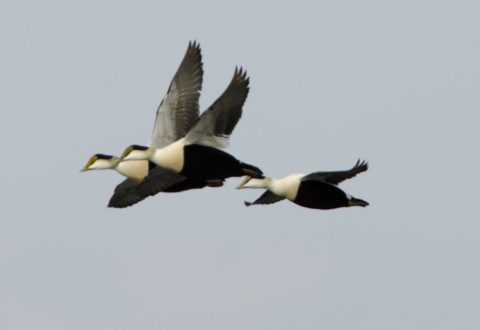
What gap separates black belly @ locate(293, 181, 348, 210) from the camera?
2867 cm

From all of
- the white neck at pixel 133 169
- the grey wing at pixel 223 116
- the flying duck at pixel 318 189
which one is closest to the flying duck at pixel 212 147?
the grey wing at pixel 223 116

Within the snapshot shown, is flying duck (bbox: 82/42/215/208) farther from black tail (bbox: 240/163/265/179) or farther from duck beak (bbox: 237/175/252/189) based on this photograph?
black tail (bbox: 240/163/265/179)

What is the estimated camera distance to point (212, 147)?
27.9 meters

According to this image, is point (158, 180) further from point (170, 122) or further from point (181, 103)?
point (181, 103)

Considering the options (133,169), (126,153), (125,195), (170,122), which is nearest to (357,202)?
(170,122)

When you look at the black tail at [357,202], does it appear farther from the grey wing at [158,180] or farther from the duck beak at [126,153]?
the duck beak at [126,153]

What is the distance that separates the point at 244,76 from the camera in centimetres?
2742

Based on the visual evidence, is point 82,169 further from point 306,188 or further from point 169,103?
point 306,188

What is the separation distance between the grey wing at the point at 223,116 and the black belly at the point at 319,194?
1.86 meters

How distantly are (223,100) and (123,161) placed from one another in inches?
161

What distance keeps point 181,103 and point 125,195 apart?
6.95ft

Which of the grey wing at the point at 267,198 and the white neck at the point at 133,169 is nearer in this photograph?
the grey wing at the point at 267,198

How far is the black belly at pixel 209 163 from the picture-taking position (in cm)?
2786

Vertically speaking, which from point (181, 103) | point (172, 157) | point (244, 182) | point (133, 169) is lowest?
point (133, 169)
